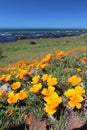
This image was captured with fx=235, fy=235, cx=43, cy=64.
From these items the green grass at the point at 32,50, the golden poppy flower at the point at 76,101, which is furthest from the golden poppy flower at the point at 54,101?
the green grass at the point at 32,50

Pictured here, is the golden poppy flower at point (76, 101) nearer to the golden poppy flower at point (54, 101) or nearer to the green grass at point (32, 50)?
the golden poppy flower at point (54, 101)

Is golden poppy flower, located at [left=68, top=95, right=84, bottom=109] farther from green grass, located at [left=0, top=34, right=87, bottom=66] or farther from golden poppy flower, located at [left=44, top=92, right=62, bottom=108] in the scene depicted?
green grass, located at [left=0, top=34, right=87, bottom=66]

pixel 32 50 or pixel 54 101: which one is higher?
pixel 54 101

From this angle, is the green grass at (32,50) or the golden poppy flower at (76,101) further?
the green grass at (32,50)

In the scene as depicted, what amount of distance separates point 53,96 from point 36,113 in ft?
1.32

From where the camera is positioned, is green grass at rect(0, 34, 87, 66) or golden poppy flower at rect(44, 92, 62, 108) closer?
golden poppy flower at rect(44, 92, 62, 108)

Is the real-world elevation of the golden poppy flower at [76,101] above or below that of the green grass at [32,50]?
above

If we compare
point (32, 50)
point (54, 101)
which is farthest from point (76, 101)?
point (32, 50)

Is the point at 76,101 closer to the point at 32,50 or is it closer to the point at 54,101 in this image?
the point at 54,101

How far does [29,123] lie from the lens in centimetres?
277

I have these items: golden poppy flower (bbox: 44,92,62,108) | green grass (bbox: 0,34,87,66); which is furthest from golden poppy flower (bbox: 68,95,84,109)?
green grass (bbox: 0,34,87,66)

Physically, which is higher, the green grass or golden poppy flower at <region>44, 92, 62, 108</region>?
Result: golden poppy flower at <region>44, 92, 62, 108</region>

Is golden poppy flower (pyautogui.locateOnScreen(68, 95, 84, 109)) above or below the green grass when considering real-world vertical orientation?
above

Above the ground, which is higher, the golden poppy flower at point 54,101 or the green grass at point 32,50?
the golden poppy flower at point 54,101
